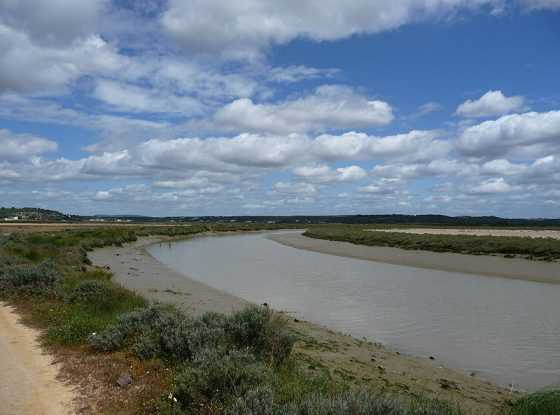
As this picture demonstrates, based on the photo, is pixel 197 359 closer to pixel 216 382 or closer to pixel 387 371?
pixel 216 382

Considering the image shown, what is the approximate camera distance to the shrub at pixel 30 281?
55.7 ft

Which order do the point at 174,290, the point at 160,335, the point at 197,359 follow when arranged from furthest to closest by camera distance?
the point at 174,290, the point at 160,335, the point at 197,359

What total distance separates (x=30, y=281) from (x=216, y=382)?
1299 centimetres

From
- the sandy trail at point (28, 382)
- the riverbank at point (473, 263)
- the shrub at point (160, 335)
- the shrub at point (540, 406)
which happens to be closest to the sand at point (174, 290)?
the shrub at point (160, 335)

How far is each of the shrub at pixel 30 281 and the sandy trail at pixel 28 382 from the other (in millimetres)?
5206

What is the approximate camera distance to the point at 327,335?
1483cm

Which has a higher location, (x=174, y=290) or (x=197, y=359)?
(x=197, y=359)

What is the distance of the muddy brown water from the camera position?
1302cm

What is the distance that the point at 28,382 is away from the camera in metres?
8.59

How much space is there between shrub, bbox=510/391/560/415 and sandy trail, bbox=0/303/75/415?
659 cm

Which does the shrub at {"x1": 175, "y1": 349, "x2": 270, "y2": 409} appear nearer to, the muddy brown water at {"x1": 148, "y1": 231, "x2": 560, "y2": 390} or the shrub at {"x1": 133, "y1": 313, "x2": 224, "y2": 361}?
the shrub at {"x1": 133, "y1": 313, "x2": 224, "y2": 361}

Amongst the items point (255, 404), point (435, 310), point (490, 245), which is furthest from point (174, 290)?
point (490, 245)

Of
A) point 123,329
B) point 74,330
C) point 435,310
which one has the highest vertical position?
point 123,329

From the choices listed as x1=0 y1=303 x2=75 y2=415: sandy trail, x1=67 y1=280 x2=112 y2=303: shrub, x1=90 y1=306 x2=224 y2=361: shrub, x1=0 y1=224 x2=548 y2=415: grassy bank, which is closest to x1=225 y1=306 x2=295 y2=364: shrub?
x1=0 y1=224 x2=548 y2=415: grassy bank
